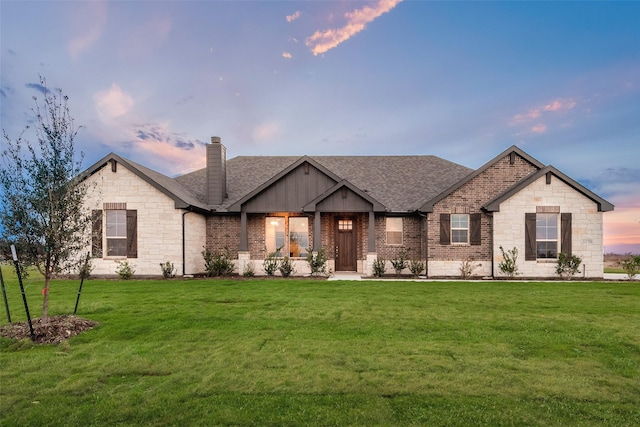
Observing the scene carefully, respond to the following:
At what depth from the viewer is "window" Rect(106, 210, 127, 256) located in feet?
52.7

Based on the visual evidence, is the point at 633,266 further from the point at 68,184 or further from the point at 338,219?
the point at 68,184

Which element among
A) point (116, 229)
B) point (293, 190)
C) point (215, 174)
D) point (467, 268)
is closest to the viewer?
point (467, 268)

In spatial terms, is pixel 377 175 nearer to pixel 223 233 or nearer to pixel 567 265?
pixel 223 233

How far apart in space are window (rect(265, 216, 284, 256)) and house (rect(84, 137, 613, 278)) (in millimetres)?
51

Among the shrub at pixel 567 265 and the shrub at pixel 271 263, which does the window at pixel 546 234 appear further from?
the shrub at pixel 271 263

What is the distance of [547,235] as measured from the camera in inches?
620

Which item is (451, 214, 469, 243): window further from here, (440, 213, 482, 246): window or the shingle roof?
the shingle roof

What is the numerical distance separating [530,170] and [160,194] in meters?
17.3

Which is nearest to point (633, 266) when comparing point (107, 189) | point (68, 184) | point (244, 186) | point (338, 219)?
point (338, 219)

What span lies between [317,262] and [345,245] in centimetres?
254

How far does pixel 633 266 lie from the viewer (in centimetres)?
1541

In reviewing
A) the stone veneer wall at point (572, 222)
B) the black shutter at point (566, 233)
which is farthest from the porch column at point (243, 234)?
the black shutter at point (566, 233)

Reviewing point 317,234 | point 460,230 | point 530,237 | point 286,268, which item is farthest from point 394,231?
point 530,237

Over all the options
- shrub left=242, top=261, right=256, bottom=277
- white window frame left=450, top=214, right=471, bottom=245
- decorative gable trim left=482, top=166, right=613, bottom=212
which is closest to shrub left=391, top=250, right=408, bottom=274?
white window frame left=450, top=214, right=471, bottom=245
